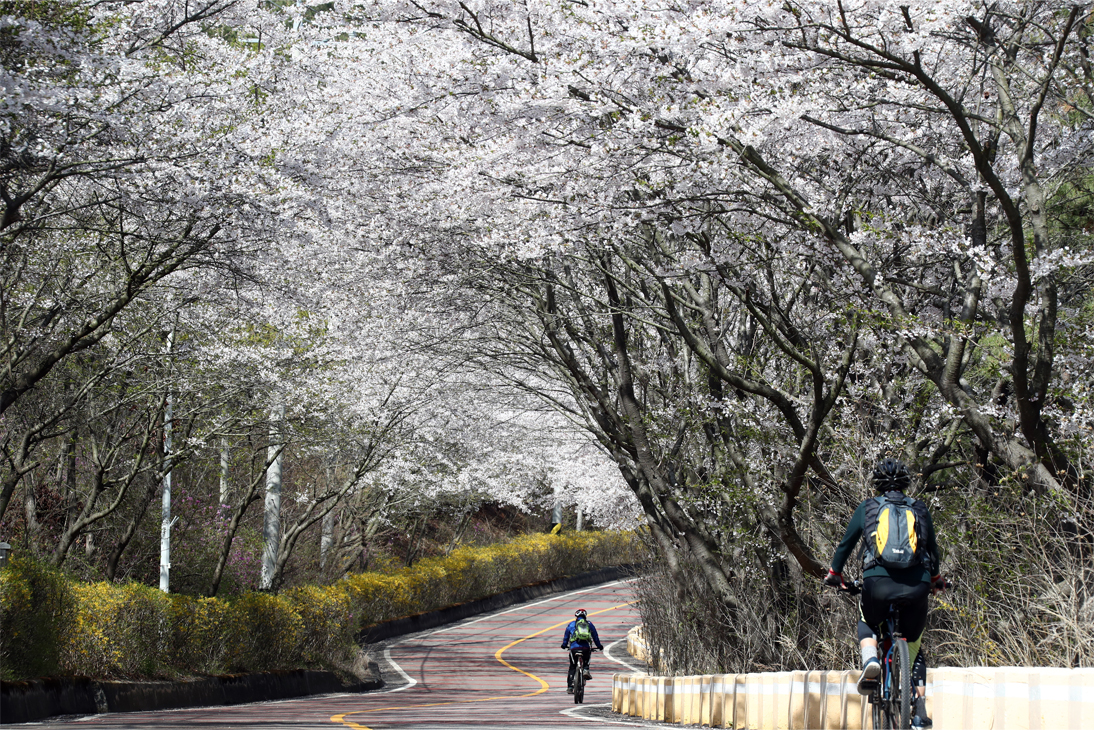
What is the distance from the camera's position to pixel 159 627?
1634cm

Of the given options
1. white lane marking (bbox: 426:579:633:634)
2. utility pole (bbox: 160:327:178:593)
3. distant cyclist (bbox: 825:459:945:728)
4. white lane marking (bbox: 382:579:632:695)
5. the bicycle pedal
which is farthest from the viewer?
white lane marking (bbox: 426:579:633:634)

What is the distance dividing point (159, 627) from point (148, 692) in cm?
131

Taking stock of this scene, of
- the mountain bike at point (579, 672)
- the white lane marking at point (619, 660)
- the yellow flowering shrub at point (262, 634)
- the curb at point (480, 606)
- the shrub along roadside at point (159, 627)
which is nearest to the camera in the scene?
the shrub along roadside at point (159, 627)

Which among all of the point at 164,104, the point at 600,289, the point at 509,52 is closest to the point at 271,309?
the point at 600,289

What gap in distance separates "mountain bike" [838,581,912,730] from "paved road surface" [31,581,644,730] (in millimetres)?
5532

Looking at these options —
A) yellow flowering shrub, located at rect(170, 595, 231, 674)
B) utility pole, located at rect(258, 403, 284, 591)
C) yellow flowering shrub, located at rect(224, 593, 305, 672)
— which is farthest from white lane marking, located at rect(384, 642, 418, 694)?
yellow flowering shrub, located at rect(170, 595, 231, 674)

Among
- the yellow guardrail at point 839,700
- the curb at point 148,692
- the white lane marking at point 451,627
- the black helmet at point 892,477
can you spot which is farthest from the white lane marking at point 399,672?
the black helmet at point 892,477

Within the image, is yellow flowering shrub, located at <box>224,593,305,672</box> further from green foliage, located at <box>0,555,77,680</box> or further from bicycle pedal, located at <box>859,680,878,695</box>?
bicycle pedal, located at <box>859,680,878,695</box>

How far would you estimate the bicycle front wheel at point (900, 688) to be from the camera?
5.93 metres

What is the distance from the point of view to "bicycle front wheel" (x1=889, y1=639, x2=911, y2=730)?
Answer: 5.93 m

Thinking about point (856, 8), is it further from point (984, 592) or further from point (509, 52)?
point (984, 592)

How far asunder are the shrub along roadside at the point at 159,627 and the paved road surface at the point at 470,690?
99 cm

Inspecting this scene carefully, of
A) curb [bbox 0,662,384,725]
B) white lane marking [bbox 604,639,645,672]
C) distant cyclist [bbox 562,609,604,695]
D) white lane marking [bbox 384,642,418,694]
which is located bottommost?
white lane marking [bbox 384,642,418,694]

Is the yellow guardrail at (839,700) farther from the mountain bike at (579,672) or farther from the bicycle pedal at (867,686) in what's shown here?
the mountain bike at (579,672)
